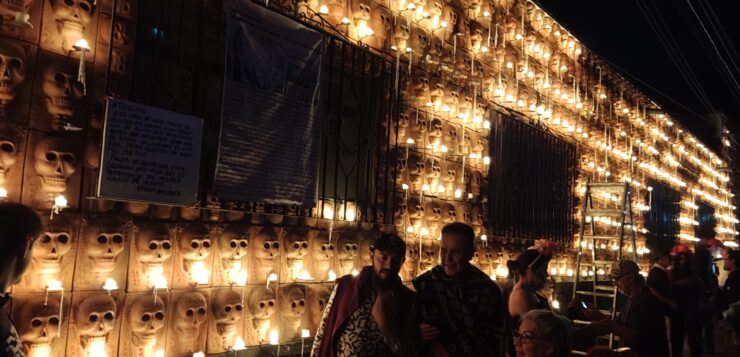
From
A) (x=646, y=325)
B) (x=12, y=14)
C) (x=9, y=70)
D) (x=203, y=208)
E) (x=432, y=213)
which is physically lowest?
(x=646, y=325)

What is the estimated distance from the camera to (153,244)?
406cm

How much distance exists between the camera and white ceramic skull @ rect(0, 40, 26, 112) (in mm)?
3355

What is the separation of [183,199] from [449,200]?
13.7 ft

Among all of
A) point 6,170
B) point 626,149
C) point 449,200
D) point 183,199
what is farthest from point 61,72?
point 626,149

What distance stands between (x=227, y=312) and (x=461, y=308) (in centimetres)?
227

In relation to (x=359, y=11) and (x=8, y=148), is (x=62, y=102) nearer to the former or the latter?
(x=8, y=148)

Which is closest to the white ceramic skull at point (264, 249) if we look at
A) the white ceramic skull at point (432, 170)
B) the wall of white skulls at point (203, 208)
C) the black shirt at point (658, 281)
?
the wall of white skulls at point (203, 208)

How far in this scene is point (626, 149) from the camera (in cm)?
1424

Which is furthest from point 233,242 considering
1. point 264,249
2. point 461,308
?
point 461,308

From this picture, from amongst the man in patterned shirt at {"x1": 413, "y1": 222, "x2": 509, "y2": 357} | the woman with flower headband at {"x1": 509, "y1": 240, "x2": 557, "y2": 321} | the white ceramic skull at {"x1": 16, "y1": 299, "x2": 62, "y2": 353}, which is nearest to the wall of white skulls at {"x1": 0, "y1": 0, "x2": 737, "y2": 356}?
the white ceramic skull at {"x1": 16, "y1": 299, "x2": 62, "y2": 353}

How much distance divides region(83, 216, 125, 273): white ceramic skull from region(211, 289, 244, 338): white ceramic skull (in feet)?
3.01

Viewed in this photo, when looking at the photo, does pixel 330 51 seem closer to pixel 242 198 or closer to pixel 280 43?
pixel 280 43

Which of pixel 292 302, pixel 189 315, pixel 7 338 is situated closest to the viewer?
pixel 7 338

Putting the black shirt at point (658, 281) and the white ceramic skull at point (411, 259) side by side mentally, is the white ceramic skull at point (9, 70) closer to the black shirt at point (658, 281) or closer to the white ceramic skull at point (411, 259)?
the white ceramic skull at point (411, 259)
